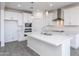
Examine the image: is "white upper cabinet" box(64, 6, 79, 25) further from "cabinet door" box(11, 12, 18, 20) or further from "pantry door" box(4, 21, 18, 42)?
"pantry door" box(4, 21, 18, 42)

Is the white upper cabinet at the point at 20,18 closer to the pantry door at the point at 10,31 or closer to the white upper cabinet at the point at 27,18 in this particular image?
the white upper cabinet at the point at 27,18

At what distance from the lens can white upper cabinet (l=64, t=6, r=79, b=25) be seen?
457 centimetres

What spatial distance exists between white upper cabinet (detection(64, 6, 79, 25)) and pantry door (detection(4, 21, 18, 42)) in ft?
12.2

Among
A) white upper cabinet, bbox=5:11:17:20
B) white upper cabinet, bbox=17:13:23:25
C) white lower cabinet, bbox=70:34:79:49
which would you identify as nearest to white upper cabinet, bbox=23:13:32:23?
white upper cabinet, bbox=17:13:23:25

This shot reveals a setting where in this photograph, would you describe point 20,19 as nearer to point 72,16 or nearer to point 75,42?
point 72,16

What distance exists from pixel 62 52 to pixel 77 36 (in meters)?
2.29

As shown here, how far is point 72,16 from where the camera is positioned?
4719 millimetres

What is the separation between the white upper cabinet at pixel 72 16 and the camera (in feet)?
15.0

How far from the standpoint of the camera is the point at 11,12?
5855mm

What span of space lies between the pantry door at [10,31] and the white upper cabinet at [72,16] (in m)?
3.71

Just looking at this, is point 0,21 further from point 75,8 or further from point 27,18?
point 75,8

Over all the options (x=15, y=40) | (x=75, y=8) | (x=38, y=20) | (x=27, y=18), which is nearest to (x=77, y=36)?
(x=75, y=8)

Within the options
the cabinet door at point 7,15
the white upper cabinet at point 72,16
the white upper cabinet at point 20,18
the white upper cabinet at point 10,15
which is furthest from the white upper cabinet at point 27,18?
the white upper cabinet at point 72,16

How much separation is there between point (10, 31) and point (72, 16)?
4.25 metres
